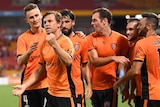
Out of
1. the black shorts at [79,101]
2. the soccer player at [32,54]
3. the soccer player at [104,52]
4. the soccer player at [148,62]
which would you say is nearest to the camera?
the soccer player at [148,62]

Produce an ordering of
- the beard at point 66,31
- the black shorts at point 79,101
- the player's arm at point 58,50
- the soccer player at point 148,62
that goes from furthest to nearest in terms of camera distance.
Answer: the beard at point 66,31
the black shorts at point 79,101
the soccer player at point 148,62
the player's arm at point 58,50

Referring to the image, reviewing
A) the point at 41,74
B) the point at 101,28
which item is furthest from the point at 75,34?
the point at 41,74

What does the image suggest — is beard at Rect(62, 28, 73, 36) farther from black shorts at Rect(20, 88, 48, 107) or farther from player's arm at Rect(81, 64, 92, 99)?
black shorts at Rect(20, 88, 48, 107)

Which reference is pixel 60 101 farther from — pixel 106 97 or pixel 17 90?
pixel 106 97

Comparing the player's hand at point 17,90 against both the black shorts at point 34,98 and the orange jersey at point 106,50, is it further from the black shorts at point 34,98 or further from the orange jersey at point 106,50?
the orange jersey at point 106,50

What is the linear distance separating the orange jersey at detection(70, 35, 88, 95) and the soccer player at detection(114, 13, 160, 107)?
677 mm

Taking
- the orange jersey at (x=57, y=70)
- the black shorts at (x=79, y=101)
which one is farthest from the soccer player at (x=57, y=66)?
the black shorts at (x=79, y=101)

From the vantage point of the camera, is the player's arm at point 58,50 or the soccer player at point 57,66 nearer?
the player's arm at point 58,50

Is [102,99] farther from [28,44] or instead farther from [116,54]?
[28,44]

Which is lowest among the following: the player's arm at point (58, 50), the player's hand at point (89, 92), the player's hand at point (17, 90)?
the player's hand at point (89, 92)

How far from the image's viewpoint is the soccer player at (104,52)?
20.9 ft

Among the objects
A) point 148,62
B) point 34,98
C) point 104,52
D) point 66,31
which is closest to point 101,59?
point 104,52

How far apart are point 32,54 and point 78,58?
2.52ft

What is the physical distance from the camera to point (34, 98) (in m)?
6.65
